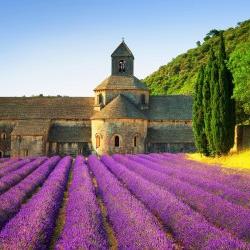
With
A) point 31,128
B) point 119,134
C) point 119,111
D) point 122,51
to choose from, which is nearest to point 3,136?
point 31,128

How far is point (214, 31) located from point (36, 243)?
119679 mm

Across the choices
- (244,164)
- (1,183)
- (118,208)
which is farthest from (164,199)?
(244,164)

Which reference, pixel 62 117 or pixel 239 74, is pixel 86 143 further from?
pixel 239 74

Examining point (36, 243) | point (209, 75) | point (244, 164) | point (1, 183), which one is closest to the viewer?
point (36, 243)

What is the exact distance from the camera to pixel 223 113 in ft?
99.7

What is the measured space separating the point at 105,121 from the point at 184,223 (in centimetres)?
3896

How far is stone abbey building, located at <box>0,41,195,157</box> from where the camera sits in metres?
49.1

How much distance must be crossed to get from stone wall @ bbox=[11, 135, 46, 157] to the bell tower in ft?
37.1

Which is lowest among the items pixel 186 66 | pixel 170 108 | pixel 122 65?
pixel 170 108

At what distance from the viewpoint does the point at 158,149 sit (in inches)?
1997

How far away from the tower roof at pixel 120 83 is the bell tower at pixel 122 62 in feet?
2.68

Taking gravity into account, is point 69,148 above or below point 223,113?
below

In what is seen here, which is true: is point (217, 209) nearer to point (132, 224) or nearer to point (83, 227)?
point (132, 224)

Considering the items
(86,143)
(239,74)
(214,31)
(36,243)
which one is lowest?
(36,243)
